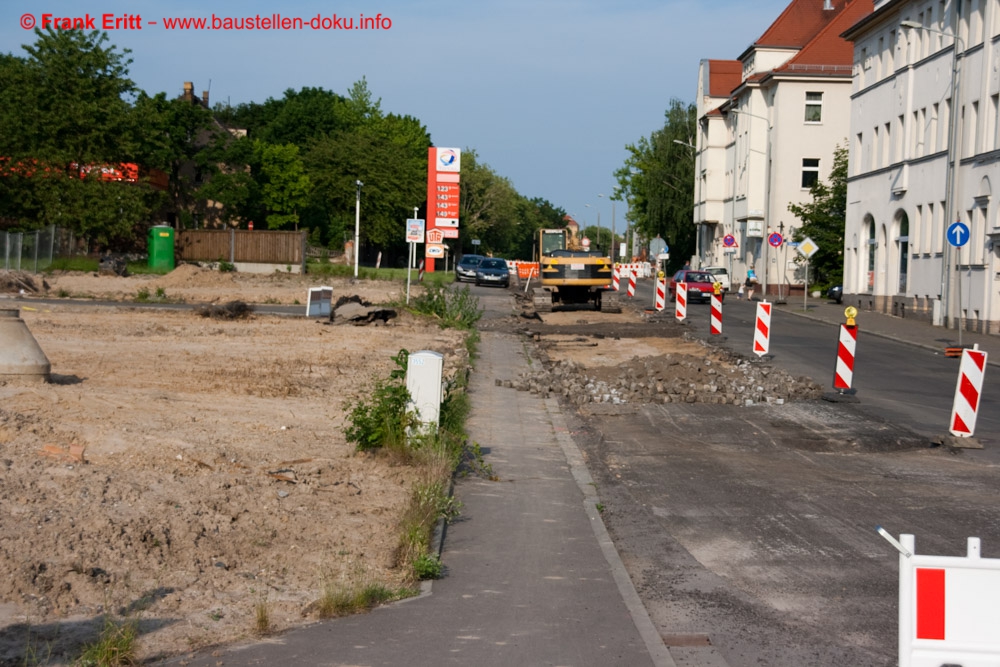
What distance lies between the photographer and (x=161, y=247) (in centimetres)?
5572

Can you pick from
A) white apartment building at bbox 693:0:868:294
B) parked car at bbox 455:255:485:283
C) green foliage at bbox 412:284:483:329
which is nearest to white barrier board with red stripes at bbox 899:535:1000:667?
green foliage at bbox 412:284:483:329

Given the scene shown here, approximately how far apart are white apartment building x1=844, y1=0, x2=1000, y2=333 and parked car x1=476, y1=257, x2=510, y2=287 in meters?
18.4

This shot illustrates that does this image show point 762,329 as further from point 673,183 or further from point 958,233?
point 673,183

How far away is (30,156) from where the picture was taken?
188 ft

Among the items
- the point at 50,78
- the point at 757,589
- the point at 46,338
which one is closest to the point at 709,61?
the point at 50,78

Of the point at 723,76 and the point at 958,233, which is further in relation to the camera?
the point at 723,76

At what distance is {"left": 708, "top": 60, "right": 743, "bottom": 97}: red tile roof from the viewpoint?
8500 cm

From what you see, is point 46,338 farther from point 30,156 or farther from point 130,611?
point 30,156

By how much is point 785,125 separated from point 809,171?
2.99 metres

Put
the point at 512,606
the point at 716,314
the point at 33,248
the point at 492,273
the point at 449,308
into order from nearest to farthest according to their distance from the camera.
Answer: the point at 512,606 < the point at 716,314 < the point at 449,308 < the point at 33,248 < the point at 492,273

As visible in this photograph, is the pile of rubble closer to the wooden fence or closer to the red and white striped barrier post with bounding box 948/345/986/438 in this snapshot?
the red and white striped barrier post with bounding box 948/345/986/438

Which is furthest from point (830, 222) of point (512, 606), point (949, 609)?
point (949, 609)

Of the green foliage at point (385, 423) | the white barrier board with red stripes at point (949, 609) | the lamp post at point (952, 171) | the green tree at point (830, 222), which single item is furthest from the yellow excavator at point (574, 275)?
the white barrier board with red stripes at point (949, 609)

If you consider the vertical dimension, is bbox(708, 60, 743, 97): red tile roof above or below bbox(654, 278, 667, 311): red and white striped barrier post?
above
